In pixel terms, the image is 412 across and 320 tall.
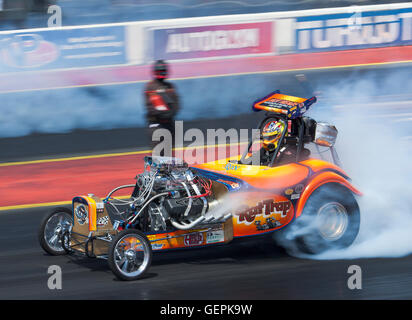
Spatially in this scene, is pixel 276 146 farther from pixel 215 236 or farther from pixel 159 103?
pixel 159 103

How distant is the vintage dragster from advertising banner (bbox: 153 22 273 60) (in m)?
9.11

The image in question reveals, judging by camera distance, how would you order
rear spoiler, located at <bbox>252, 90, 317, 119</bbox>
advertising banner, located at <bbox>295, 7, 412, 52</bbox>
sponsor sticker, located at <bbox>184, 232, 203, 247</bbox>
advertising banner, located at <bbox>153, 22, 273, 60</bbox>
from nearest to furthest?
1. sponsor sticker, located at <bbox>184, 232, 203, 247</bbox>
2. rear spoiler, located at <bbox>252, 90, 317, 119</bbox>
3. advertising banner, located at <bbox>153, 22, 273, 60</bbox>
4. advertising banner, located at <bbox>295, 7, 412, 52</bbox>

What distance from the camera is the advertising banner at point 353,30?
1817cm

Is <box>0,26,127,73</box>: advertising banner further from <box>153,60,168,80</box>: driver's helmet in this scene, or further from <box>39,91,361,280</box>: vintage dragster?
<box>39,91,361,280</box>: vintage dragster

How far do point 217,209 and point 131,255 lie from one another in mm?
1260

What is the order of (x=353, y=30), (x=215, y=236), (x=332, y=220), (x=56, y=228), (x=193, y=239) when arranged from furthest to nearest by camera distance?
1. (x=353, y=30)
2. (x=332, y=220)
3. (x=56, y=228)
4. (x=215, y=236)
5. (x=193, y=239)

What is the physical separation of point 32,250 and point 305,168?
3569mm

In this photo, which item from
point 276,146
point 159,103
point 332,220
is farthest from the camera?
point 159,103

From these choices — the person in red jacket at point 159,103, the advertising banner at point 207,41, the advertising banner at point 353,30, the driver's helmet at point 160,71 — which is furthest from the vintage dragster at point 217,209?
the advertising banner at point 353,30

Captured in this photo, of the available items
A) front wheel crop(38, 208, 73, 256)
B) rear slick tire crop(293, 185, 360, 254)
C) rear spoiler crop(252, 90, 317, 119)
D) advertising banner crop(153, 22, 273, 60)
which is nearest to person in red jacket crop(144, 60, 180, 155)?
rear spoiler crop(252, 90, 317, 119)

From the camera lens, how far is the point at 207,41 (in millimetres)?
17234

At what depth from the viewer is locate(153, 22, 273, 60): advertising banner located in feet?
55.7

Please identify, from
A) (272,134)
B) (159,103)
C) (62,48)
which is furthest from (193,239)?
(62,48)

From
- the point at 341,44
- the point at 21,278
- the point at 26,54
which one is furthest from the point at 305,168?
the point at 341,44
